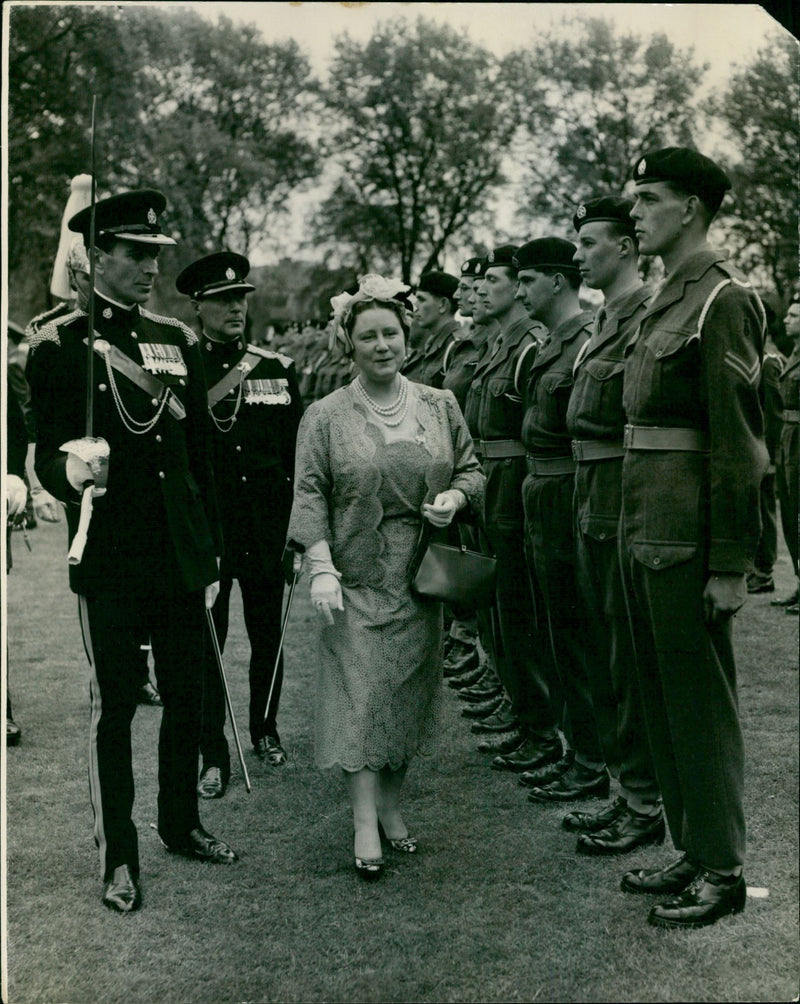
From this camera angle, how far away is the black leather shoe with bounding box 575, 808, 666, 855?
4.57 m

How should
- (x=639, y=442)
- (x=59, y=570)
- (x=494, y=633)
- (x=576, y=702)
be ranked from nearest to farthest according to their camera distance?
1. (x=639, y=442)
2. (x=576, y=702)
3. (x=494, y=633)
4. (x=59, y=570)

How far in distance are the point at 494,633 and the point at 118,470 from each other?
113 inches

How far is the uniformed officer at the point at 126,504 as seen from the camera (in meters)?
4.14

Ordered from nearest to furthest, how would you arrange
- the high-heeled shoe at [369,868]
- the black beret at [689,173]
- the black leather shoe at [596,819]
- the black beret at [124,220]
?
the black beret at [689,173] < the black beret at [124,220] < the high-heeled shoe at [369,868] < the black leather shoe at [596,819]

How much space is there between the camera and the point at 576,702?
536 cm

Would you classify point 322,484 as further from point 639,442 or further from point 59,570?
point 59,570

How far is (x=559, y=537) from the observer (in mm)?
5328

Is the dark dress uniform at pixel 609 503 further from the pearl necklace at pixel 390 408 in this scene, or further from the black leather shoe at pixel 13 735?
the black leather shoe at pixel 13 735

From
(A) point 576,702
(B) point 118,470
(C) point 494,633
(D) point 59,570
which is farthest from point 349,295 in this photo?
(D) point 59,570

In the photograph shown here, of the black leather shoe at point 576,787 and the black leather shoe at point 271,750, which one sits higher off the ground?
the black leather shoe at point 576,787

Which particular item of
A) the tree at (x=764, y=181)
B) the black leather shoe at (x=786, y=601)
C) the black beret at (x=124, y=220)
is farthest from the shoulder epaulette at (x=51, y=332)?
the black leather shoe at (x=786, y=601)

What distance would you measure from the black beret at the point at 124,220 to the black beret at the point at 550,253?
6.80 feet

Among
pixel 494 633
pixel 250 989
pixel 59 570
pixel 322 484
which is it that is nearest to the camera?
pixel 250 989

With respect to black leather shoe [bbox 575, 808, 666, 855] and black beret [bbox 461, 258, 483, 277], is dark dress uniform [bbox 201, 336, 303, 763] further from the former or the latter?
black beret [bbox 461, 258, 483, 277]
